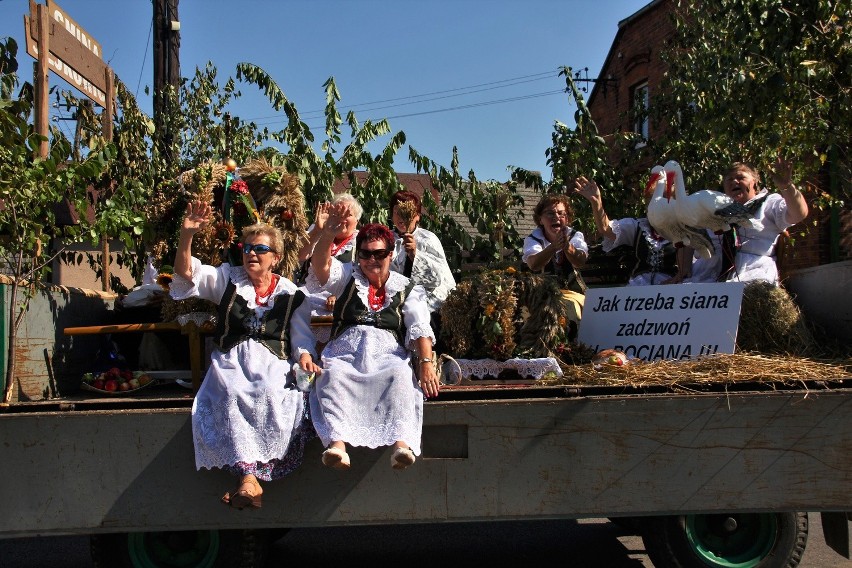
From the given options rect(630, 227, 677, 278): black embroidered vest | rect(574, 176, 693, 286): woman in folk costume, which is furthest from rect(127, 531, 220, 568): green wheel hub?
rect(630, 227, 677, 278): black embroidered vest

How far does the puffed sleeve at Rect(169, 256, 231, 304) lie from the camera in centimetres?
448

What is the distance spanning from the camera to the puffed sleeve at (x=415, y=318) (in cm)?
435

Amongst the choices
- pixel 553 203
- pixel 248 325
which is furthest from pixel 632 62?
pixel 248 325

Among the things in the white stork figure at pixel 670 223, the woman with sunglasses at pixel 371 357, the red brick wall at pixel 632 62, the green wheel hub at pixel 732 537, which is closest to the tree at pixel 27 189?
the woman with sunglasses at pixel 371 357

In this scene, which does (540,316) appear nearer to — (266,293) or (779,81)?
(266,293)

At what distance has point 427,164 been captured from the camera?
8383mm

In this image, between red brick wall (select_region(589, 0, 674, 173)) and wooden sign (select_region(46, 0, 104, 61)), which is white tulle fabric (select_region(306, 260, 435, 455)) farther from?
red brick wall (select_region(589, 0, 674, 173))

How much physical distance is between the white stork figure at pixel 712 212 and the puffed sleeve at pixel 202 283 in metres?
2.73

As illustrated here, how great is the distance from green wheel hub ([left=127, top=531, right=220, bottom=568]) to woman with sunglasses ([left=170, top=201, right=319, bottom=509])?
0.59 metres

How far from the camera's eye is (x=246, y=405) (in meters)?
4.08

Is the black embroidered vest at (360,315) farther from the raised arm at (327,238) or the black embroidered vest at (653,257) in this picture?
the black embroidered vest at (653,257)

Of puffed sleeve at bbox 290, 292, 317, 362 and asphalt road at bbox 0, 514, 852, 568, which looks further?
asphalt road at bbox 0, 514, 852, 568

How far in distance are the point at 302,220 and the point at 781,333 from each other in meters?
3.00

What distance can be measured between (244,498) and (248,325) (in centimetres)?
94
